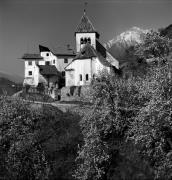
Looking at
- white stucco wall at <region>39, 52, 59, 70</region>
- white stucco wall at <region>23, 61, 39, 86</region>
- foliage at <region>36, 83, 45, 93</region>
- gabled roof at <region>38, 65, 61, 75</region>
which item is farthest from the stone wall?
white stucco wall at <region>39, 52, 59, 70</region>

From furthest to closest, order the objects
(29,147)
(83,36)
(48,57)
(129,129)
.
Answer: (48,57) → (83,36) → (129,129) → (29,147)

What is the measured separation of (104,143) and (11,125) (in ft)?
29.1

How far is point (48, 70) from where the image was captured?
263ft

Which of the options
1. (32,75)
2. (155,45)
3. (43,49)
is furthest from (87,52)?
(155,45)

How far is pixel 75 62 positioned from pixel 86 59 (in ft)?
9.68

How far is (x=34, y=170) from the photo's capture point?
3150 centimetres

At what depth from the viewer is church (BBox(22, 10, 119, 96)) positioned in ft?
232

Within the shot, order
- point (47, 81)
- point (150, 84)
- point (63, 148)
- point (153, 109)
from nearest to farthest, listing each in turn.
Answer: point (153, 109)
point (150, 84)
point (63, 148)
point (47, 81)

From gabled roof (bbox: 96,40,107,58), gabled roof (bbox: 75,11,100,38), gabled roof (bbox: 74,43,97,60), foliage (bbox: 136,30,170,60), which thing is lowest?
foliage (bbox: 136,30,170,60)

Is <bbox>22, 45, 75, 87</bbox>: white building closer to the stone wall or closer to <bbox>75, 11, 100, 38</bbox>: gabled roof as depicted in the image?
the stone wall

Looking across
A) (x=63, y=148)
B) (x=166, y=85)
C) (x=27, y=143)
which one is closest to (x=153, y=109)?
(x=166, y=85)

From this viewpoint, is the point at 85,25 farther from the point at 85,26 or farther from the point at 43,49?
the point at 43,49

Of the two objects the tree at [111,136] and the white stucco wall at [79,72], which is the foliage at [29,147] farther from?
the white stucco wall at [79,72]

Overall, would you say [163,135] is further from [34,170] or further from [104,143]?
[34,170]
